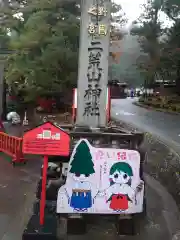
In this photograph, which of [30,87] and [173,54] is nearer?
[30,87]

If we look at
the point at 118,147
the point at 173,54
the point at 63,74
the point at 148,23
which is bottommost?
the point at 118,147

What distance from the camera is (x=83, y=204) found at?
5.35 metres

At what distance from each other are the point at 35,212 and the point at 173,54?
20321 millimetres

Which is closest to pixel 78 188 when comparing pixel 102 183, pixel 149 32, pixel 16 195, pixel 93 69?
pixel 102 183

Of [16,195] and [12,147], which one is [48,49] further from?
[16,195]

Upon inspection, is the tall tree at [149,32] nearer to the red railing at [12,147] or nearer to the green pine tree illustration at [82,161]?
the red railing at [12,147]

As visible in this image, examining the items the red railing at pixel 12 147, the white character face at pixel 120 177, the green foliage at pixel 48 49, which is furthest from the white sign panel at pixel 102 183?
the green foliage at pixel 48 49

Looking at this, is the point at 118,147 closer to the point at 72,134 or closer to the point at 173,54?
the point at 72,134

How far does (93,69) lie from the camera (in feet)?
23.7

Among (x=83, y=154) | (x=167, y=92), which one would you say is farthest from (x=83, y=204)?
(x=167, y=92)

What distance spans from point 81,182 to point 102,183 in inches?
13.1

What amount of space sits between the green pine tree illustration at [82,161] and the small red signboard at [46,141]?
0.47 meters

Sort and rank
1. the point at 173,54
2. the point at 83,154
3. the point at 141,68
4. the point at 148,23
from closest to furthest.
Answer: the point at 83,154
the point at 173,54
the point at 141,68
the point at 148,23

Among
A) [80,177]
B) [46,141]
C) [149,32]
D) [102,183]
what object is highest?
[149,32]
